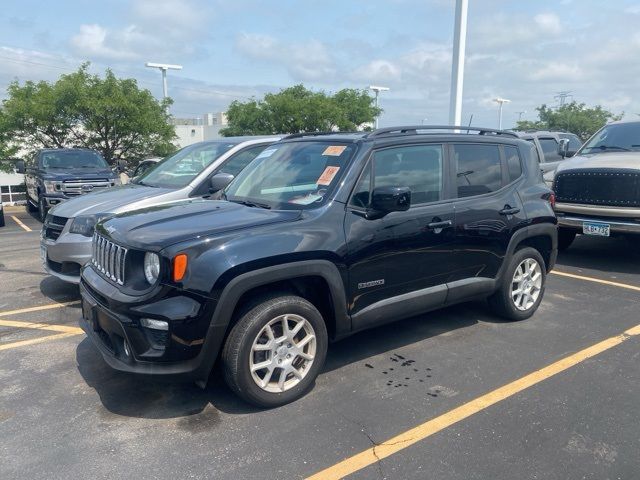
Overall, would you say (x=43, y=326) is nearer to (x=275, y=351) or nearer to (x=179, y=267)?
(x=179, y=267)

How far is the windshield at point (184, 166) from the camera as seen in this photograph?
6621mm

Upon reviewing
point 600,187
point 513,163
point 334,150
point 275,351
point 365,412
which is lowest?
point 365,412

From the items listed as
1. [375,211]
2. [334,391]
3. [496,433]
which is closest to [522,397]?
[496,433]

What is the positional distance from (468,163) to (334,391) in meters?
2.32

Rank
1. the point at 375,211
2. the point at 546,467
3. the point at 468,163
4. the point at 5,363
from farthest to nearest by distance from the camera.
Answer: the point at 468,163, the point at 5,363, the point at 375,211, the point at 546,467

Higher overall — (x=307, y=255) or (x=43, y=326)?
(x=307, y=255)

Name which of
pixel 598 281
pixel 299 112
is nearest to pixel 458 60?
pixel 598 281

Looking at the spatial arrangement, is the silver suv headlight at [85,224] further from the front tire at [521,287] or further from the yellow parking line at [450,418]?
the front tire at [521,287]

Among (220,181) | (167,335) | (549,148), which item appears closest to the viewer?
(167,335)

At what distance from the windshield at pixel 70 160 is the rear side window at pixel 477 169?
9.94 meters

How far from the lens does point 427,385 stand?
12.7ft

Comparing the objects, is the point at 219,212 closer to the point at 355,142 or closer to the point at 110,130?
the point at 355,142

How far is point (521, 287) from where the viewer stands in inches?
203

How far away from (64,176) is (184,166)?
5651 millimetres
